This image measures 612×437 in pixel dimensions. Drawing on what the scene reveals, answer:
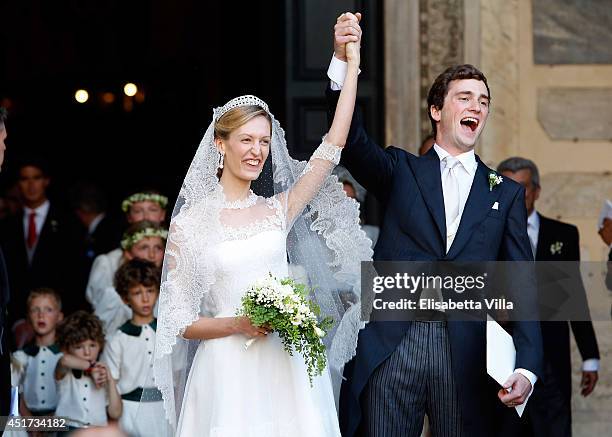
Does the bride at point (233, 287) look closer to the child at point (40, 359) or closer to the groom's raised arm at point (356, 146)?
the groom's raised arm at point (356, 146)

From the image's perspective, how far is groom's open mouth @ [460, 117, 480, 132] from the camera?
20.6ft

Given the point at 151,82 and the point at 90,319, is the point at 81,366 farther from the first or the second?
the point at 151,82

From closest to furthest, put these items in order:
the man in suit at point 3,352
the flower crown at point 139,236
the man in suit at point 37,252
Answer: the man in suit at point 3,352
the flower crown at point 139,236
the man in suit at point 37,252

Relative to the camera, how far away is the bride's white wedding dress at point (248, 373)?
6.05 m

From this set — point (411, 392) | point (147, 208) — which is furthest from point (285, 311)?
point (147, 208)

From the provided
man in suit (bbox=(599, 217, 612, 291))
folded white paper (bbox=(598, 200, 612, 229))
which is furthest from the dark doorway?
man in suit (bbox=(599, 217, 612, 291))

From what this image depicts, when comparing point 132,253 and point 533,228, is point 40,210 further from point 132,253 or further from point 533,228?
point 533,228

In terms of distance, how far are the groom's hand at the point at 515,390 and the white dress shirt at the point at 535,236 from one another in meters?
2.55

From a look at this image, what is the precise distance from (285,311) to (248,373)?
424mm

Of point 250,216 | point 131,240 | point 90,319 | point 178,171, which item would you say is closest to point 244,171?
point 250,216

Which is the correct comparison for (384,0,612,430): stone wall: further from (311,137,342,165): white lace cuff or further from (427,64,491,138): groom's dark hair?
(311,137,342,165): white lace cuff

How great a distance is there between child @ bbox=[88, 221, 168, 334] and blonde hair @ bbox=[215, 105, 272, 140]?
289 centimetres

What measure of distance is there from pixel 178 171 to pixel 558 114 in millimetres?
6721

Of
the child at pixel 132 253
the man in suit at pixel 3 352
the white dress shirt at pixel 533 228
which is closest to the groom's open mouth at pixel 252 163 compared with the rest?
the man in suit at pixel 3 352
